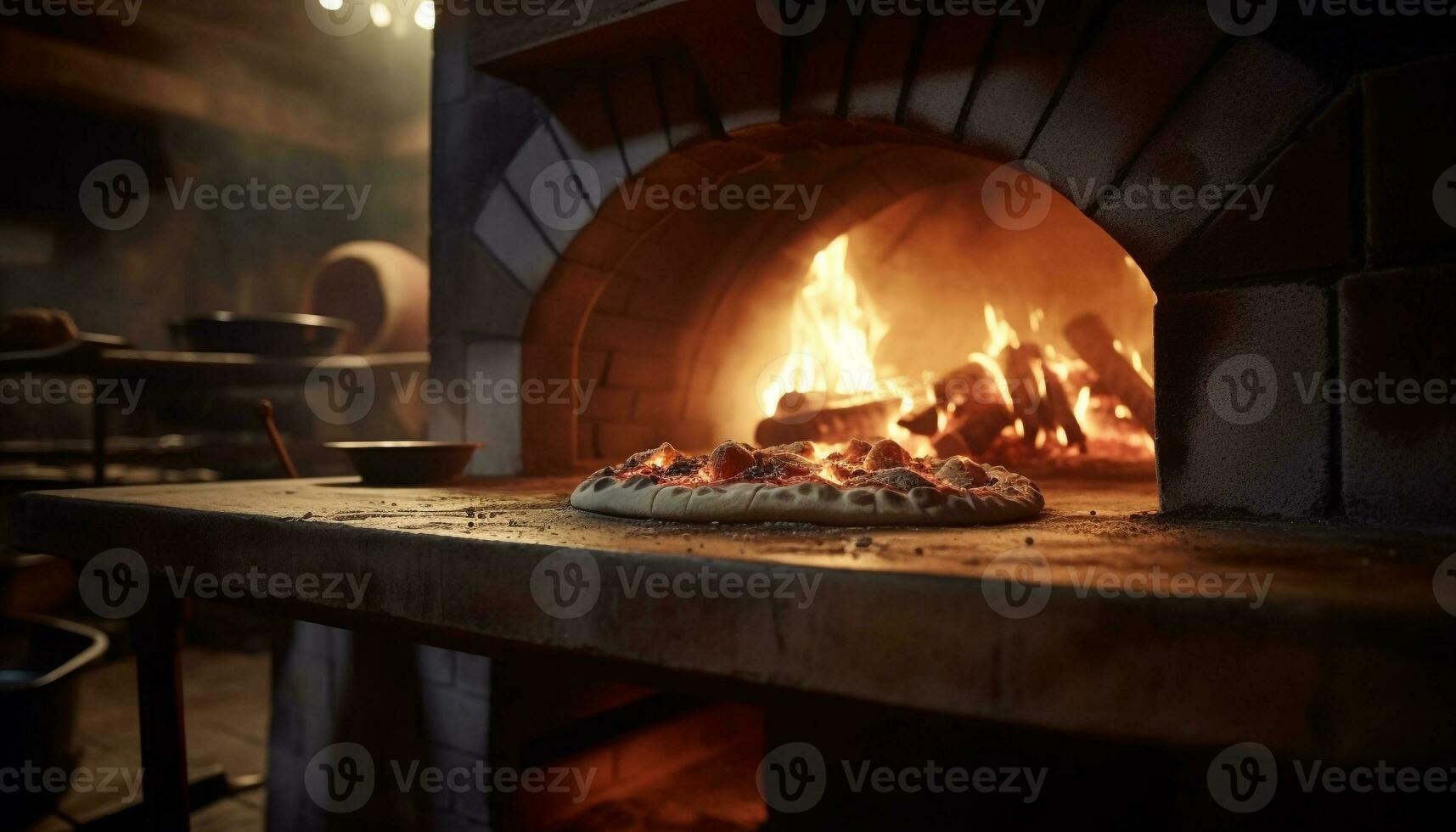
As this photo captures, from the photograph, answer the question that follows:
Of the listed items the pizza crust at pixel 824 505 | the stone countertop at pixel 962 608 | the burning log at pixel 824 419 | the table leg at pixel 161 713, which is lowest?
the table leg at pixel 161 713

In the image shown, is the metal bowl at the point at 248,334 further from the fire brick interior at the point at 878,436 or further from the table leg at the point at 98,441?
the table leg at the point at 98,441

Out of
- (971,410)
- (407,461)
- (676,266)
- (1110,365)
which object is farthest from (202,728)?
(1110,365)

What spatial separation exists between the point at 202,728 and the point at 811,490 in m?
3.85

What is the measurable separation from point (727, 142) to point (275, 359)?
3.25 m

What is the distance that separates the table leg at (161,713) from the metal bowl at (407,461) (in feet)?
2.01

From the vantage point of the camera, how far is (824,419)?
3.30 metres

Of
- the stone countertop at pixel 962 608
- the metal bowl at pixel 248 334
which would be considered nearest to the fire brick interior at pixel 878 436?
the stone countertop at pixel 962 608

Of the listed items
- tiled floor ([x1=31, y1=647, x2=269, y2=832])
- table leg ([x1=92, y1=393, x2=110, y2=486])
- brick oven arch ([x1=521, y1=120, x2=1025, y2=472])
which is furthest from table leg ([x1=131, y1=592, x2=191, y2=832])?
table leg ([x1=92, y1=393, x2=110, y2=486])

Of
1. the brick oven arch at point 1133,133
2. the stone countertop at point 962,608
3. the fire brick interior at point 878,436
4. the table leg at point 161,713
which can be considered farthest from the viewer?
the table leg at point 161,713

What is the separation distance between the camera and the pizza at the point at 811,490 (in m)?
1.74

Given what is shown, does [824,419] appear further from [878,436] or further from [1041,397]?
[1041,397]

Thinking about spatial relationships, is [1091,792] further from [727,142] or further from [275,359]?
[275,359]

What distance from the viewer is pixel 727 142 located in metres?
2.69

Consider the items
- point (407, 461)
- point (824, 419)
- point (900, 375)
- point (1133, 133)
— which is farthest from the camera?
point (900, 375)
